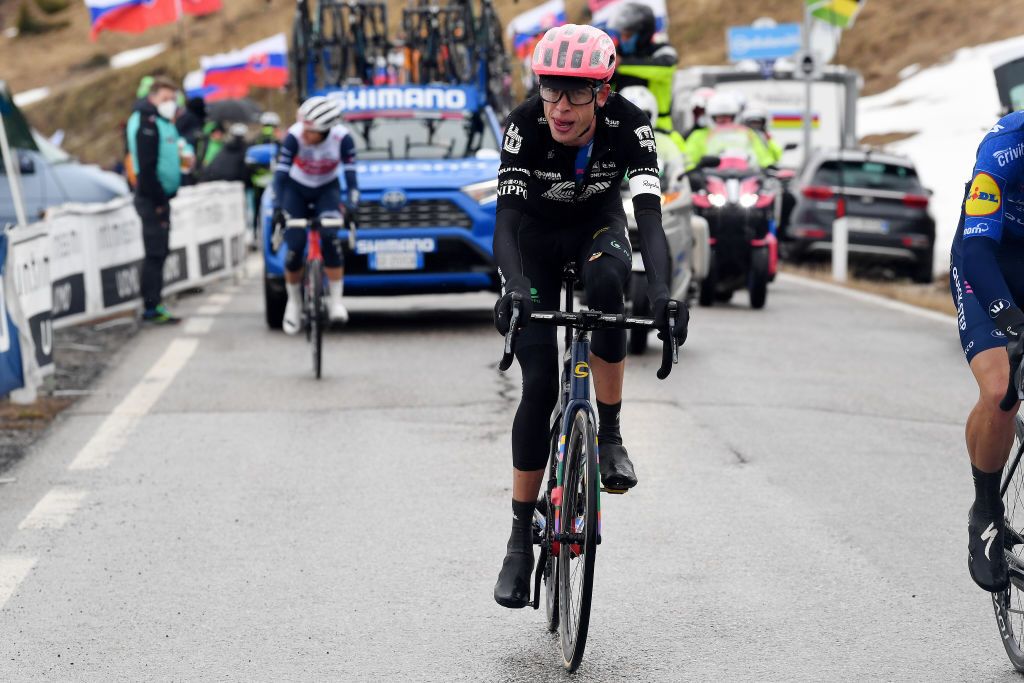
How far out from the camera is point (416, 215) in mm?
14359

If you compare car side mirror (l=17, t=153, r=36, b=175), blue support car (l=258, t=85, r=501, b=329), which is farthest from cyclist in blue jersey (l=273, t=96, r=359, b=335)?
car side mirror (l=17, t=153, r=36, b=175)

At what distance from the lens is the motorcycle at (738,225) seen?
1689 centimetres

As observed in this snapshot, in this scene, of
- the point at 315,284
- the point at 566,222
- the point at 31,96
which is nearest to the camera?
the point at 566,222

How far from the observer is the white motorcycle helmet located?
17.3m

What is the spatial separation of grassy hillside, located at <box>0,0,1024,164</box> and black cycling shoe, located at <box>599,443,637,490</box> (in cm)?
4082

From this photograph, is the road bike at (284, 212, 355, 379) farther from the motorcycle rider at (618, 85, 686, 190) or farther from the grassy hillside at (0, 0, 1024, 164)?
the grassy hillside at (0, 0, 1024, 164)

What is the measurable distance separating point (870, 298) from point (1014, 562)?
13.7 meters

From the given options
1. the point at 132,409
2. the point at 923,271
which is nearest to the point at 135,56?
the point at 923,271

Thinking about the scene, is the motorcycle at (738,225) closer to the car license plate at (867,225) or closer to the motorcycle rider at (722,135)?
the motorcycle rider at (722,135)

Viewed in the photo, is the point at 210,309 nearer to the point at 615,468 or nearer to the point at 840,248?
the point at 840,248

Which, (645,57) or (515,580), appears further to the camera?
(645,57)

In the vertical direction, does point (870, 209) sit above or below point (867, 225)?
above

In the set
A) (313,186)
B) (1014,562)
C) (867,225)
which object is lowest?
(867,225)

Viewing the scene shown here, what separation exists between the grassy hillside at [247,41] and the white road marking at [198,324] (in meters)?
29.9
